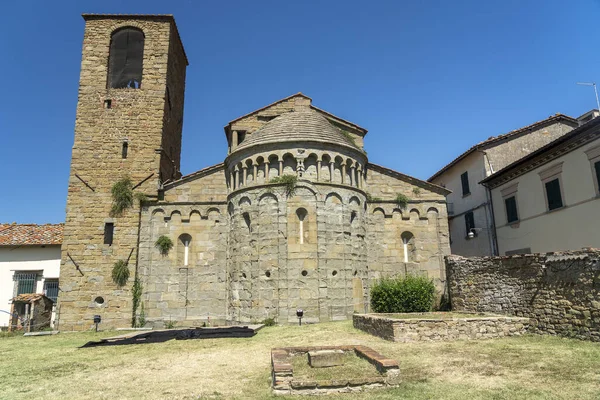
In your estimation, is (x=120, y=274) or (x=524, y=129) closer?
(x=120, y=274)

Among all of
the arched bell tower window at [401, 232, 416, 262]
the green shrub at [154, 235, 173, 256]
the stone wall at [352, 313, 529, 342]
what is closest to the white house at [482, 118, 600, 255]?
the arched bell tower window at [401, 232, 416, 262]

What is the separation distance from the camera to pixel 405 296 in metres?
15.7

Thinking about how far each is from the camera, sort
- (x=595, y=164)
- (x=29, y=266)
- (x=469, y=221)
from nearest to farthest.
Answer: (x=595, y=164), (x=29, y=266), (x=469, y=221)

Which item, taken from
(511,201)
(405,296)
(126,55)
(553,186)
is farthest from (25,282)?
(553,186)

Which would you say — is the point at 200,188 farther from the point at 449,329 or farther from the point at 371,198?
the point at 449,329

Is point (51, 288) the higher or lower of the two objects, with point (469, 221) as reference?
lower

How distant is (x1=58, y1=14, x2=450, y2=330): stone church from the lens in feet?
53.9

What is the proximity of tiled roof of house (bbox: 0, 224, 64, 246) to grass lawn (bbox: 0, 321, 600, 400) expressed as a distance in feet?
31.9

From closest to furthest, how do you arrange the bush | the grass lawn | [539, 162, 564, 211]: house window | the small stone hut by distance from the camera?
1. the grass lawn
2. the bush
3. [539, 162, 564, 211]: house window
4. the small stone hut

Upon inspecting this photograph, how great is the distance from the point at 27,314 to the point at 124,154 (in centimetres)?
857

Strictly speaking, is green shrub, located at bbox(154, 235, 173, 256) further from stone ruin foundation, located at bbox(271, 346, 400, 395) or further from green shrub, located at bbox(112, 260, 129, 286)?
stone ruin foundation, located at bbox(271, 346, 400, 395)

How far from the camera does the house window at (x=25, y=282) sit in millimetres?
20312

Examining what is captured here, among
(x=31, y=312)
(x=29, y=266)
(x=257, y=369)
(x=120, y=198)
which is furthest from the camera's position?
(x=29, y=266)

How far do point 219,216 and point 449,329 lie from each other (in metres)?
11.5
